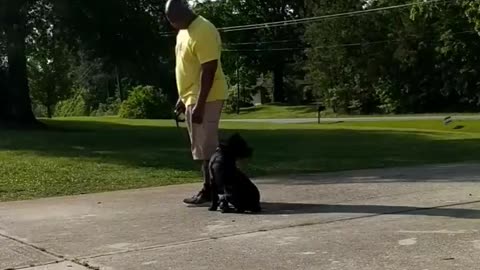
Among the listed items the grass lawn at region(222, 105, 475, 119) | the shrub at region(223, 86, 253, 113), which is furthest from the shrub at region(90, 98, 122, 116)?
the grass lawn at region(222, 105, 475, 119)

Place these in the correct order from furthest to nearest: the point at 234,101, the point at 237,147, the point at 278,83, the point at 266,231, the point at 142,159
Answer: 1. the point at 278,83
2. the point at 234,101
3. the point at 142,159
4. the point at 237,147
5. the point at 266,231

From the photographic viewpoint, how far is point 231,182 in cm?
758

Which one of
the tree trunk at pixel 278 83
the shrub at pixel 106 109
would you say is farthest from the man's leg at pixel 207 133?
the tree trunk at pixel 278 83

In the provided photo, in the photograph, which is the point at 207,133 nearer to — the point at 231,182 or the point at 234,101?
the point at 231,182

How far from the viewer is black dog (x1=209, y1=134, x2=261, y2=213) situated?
754 cm

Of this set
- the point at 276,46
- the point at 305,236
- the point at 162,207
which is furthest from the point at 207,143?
the point at 276,46

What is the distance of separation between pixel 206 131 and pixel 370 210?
5.82ft

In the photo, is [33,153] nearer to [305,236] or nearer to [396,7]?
[305,236]

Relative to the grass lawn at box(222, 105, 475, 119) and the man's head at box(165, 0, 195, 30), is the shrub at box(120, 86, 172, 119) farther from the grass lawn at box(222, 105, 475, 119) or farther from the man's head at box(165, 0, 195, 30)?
the man's head at box(165, 0, 195, 30)

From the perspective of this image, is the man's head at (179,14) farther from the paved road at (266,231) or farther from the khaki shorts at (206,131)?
the paved road at (266,231)

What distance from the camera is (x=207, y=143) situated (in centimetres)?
795

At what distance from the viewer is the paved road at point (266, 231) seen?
5.40m

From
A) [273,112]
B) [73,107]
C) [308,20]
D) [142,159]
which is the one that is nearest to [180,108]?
[142,159]

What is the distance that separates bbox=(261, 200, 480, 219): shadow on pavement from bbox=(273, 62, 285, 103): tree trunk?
74.1 metres
